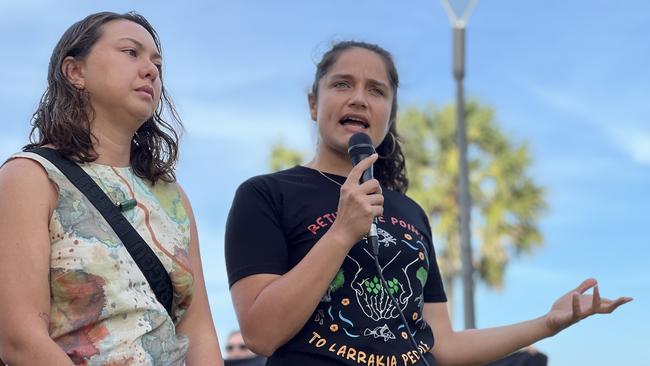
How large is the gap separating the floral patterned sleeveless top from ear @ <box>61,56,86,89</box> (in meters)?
0.25

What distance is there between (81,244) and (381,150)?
160 cm

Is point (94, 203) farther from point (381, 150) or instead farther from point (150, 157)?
point (381, 150)

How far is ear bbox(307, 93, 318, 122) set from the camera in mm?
3400

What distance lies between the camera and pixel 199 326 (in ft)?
8.38

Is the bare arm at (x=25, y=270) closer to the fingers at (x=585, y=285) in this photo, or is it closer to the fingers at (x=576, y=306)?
the fingers at (x=576, y=306)

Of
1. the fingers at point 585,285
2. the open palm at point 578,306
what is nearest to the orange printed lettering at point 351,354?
the open palm at point 578,306

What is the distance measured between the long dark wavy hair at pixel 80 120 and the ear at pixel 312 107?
77cm

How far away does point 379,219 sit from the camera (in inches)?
120

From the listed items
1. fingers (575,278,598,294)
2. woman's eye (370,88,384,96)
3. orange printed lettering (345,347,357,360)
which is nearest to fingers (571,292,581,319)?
fingers (575,278,598,294)

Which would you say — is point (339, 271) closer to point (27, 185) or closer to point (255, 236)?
point (255, 236)

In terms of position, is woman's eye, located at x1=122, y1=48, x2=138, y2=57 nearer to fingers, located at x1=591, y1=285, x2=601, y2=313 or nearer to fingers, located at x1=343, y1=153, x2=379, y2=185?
fingers, located at x1=343, y1=153, x2=379, y2=185

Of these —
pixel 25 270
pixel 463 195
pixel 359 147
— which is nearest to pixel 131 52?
pixel 25 270

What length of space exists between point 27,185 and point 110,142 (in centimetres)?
33

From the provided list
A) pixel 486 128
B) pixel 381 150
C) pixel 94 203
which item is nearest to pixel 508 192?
pixel 486 128
